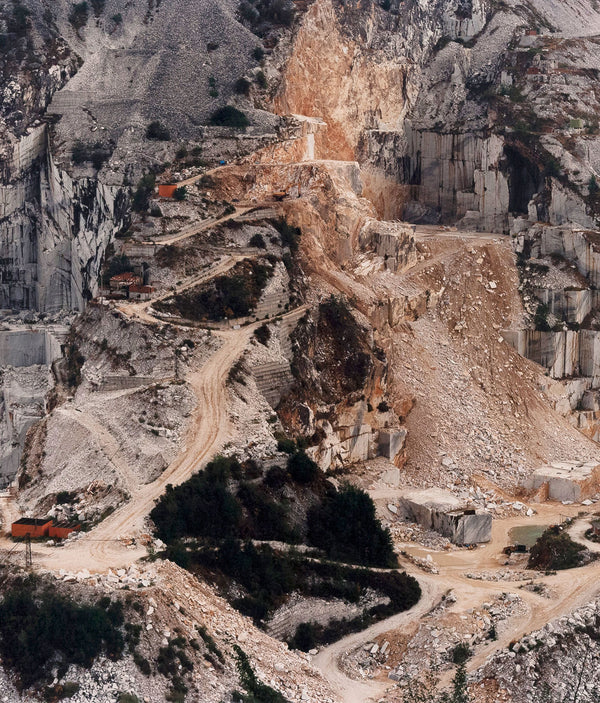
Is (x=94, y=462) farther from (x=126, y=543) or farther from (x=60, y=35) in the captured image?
(x=60, y=35)

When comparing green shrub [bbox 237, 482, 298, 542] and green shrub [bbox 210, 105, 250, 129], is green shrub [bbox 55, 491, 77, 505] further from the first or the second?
green shrub [bbox 210, 105, 250, 129]

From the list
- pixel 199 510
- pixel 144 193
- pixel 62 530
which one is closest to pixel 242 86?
pixel 144 193

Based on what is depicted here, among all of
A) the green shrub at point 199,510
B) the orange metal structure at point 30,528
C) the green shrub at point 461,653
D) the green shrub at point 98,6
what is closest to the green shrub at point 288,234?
the green shrub at point 98,6

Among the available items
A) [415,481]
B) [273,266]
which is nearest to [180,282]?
[273,266]

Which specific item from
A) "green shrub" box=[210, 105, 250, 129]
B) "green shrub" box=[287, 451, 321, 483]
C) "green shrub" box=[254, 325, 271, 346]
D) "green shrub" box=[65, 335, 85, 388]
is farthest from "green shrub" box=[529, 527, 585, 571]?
"green shrub" box=[210, 105, 250, 129]

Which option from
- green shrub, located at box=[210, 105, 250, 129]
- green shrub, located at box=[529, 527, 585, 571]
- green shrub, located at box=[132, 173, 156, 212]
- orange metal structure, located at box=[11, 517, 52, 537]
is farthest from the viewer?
green shrub, located at box=[210, 105, 250, 129]

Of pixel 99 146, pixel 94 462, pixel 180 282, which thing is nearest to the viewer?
pixel 94 462
